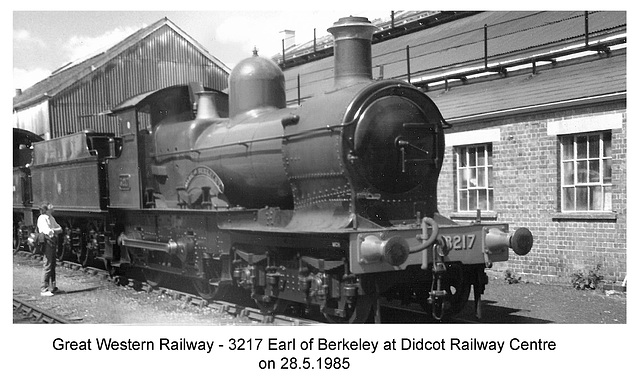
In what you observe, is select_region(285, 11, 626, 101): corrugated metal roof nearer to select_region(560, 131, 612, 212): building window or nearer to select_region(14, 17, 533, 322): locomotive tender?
select_region(560, 131, 612, 212): building window

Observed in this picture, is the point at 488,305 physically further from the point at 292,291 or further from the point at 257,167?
the point at 257,167

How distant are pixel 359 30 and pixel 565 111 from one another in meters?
5.11

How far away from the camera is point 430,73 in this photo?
1582cm

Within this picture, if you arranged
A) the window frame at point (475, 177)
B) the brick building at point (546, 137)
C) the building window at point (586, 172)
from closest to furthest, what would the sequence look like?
the brick building at point (546, 137) < the building window at point (586, 172) < the window frame at point (475, 177)

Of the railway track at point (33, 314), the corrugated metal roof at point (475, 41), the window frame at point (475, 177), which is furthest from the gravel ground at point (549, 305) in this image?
the railway track at point (33, 314)

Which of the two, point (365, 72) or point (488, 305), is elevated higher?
point (365, 72)

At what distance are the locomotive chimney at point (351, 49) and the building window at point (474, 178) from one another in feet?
18.4

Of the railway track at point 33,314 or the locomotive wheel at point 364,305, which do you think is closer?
the locomotive wheel at point 364,305

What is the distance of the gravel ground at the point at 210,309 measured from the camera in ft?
30.7

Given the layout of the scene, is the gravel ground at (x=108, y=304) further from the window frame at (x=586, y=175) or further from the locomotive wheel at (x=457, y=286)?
the window frame at (x=586, y=175)
